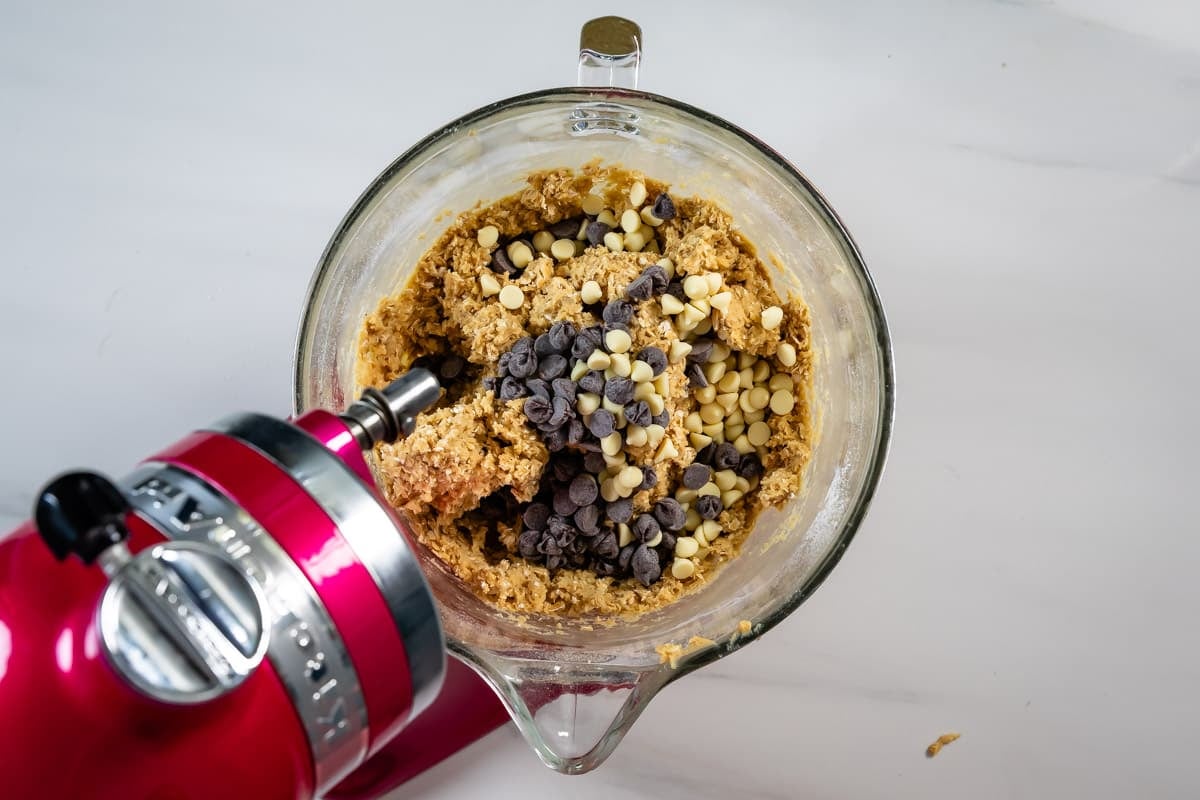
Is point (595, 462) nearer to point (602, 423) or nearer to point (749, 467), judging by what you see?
point (602, 423)

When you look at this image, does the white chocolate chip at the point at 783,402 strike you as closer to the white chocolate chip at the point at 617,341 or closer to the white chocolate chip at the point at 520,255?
the white chocolate chip at the point at 617,341

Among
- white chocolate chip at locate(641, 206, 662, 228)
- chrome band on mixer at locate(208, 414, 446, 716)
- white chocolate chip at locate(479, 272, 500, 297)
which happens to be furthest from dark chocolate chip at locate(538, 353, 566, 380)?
chrome band on mixer at locate(208, 414, 446, 716)

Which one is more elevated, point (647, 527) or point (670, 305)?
point (670, 305)

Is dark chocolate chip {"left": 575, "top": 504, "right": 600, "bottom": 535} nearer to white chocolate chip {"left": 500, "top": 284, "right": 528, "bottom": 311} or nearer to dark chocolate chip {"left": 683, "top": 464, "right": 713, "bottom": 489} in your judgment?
dark chocolate chip {"left": 683, "top": 464, "right": 713, "bottom": 489}

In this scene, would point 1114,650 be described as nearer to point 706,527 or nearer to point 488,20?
point 706,527

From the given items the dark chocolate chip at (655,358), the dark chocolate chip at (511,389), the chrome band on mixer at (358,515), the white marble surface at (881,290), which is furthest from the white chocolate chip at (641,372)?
the white marble surface at (881,290)

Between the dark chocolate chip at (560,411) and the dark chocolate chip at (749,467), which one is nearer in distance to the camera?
the dark chocolate chip at (560,411)

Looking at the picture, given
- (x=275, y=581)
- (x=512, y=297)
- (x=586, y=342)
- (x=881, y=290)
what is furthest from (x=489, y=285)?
(x=881, y=290)
